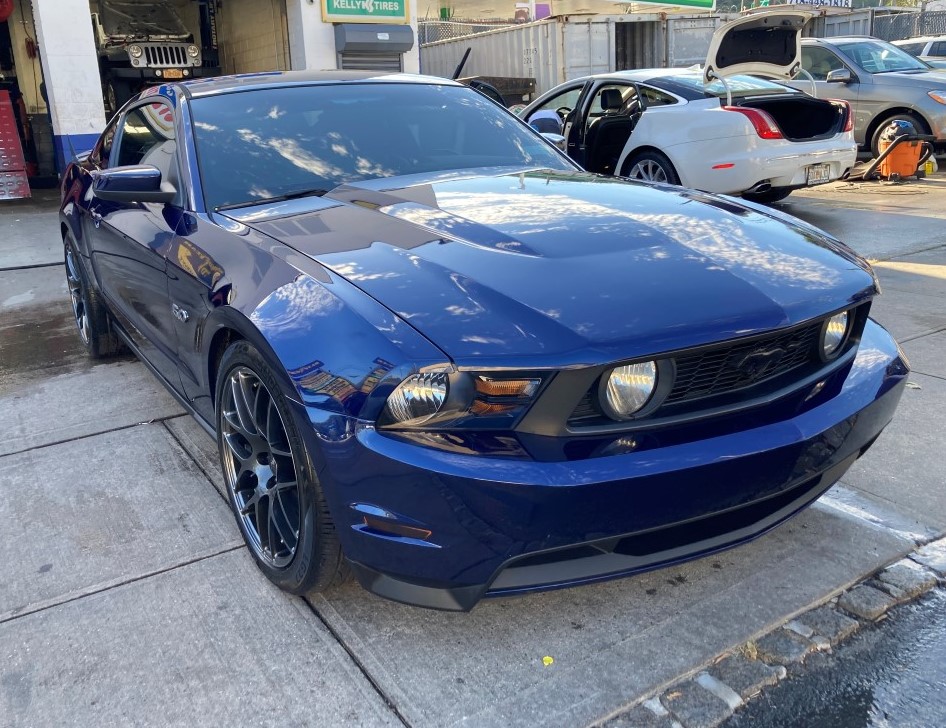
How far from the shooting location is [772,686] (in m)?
2.08

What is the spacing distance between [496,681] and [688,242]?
1.30 metres

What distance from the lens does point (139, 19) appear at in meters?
14.3

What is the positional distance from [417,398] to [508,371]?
22 cm

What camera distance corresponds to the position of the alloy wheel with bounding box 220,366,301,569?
2.38 meters

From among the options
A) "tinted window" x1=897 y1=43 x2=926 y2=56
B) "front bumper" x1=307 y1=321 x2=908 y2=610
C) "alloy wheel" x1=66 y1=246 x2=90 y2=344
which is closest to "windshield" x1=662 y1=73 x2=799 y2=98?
"alloy wheel" x1=66 y1=246 x2=90 y2=344

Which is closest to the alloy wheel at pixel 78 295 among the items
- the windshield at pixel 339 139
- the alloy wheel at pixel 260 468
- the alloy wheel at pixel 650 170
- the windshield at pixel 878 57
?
the windshield at pixel 339 139

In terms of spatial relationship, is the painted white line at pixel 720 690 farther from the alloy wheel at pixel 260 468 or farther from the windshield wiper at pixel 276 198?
the windshield wiper at pixel 276 198

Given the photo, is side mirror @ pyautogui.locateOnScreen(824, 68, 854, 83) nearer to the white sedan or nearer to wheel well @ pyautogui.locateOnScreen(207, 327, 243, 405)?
the white sedan

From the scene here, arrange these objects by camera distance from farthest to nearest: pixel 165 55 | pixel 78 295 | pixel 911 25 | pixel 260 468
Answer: pixel 911 25 → pixel 165 55 → pixel 78 295 → pixel 260 468

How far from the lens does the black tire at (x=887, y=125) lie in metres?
10.7

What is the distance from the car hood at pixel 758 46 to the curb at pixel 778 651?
6035 mm

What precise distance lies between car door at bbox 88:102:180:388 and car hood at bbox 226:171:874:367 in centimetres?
47

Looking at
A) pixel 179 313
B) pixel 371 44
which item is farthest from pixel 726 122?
pixel 371 44

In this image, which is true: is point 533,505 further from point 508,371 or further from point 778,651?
point 778,651
